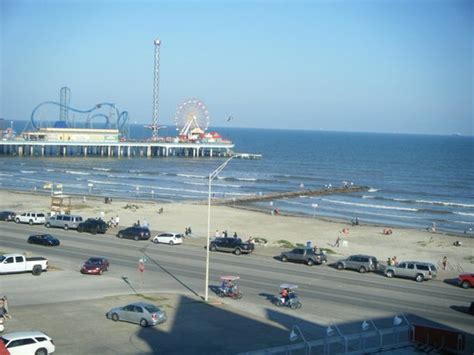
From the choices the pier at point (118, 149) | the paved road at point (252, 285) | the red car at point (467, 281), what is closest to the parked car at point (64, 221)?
the paved road at point (252, 285)

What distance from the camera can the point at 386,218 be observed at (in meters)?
70.8

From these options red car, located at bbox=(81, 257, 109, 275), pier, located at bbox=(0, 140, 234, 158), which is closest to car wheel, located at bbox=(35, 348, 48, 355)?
red car, located at bbox=(81, 257, 109, 275)

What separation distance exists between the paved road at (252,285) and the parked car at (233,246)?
751mm

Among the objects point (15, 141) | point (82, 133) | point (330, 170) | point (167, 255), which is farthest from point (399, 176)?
point (167, 255)

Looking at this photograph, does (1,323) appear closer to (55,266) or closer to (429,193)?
(55,266)

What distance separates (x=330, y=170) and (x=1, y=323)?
115688 mm

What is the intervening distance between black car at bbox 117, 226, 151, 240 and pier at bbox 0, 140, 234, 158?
9535cm

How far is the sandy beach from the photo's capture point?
46.8m

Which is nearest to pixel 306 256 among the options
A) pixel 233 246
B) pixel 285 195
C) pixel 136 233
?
pixel 233 246

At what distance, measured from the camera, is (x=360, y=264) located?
37.0 meters

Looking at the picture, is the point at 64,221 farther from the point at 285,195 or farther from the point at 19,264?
the point at 285,195

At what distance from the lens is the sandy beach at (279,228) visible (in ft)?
153

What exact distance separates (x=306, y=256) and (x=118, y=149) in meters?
118

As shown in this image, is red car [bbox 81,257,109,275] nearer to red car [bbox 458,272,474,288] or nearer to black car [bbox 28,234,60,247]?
black car [bbox 28,234,60,247]
